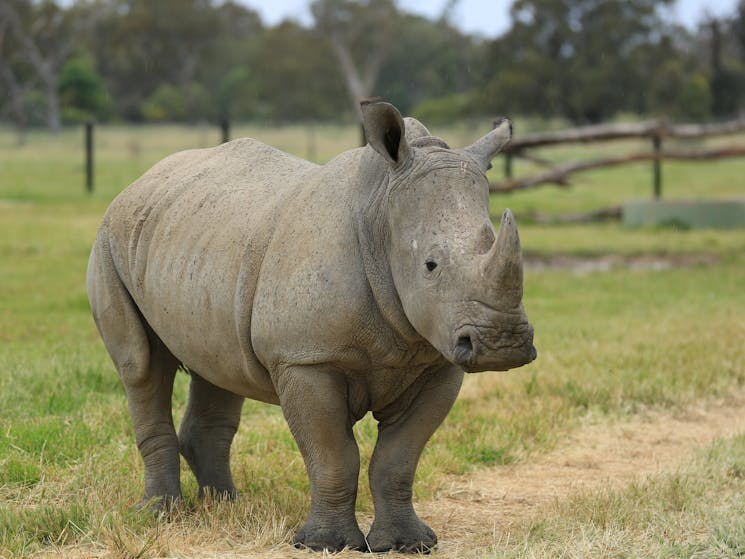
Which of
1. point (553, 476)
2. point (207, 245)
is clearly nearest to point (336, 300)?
point (207, 245)

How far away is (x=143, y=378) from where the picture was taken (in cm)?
577

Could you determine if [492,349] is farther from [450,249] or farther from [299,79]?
[299,79]

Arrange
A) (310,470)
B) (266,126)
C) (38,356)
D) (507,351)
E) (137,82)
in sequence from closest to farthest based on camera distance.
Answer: (507,351) < (310,470) < (38,356) < (266,126) < (137,82)

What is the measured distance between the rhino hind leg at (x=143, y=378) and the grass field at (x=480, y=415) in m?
0.19

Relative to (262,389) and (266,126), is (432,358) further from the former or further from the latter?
(266,126)

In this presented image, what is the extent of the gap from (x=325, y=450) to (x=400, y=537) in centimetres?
52

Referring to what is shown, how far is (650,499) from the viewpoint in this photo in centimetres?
584

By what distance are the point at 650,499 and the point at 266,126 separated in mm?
52651

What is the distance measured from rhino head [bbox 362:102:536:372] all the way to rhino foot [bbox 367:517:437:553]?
1.00 m

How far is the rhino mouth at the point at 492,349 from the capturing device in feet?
14.1

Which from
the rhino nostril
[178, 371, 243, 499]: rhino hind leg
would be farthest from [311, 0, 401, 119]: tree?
the rhino nostril

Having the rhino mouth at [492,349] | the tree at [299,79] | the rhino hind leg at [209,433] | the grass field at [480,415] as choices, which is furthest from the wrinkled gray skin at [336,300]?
the tree at [299,79]

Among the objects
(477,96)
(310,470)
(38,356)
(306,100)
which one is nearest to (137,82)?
(306,100)

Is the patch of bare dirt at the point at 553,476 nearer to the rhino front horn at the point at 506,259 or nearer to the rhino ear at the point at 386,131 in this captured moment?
the rhino front horn at the point at 506,259
